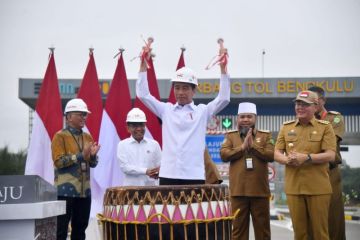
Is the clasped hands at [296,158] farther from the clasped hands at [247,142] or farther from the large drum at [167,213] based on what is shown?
the large drum at [167,213]

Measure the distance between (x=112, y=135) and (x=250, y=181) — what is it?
390 centimetres

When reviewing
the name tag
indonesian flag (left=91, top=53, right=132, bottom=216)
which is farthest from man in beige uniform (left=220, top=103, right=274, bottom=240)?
indonesian flag (left=91, top=53, right=132, bottom=216)

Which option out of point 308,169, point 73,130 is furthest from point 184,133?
point 73,130

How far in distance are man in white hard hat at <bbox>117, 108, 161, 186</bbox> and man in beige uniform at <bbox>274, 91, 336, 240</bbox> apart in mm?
1738

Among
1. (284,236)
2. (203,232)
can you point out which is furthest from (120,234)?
(284,236)

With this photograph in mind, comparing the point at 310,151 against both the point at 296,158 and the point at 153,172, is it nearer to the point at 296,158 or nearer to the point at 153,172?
the point at 296,158

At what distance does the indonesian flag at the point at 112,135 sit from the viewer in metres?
9.62

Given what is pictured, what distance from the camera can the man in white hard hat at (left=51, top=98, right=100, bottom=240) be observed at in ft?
21.1

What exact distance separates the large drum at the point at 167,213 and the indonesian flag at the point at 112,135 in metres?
4.98

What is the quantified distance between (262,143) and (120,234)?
135 inches

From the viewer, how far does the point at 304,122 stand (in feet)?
20.3

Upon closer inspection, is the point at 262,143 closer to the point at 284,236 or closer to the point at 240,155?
the point at 240,155

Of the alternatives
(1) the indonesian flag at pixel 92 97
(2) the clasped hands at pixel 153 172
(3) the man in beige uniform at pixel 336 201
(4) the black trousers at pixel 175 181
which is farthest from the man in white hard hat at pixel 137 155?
(1) the indonesian flag at pixel 92 97

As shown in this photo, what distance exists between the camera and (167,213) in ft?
13.0
